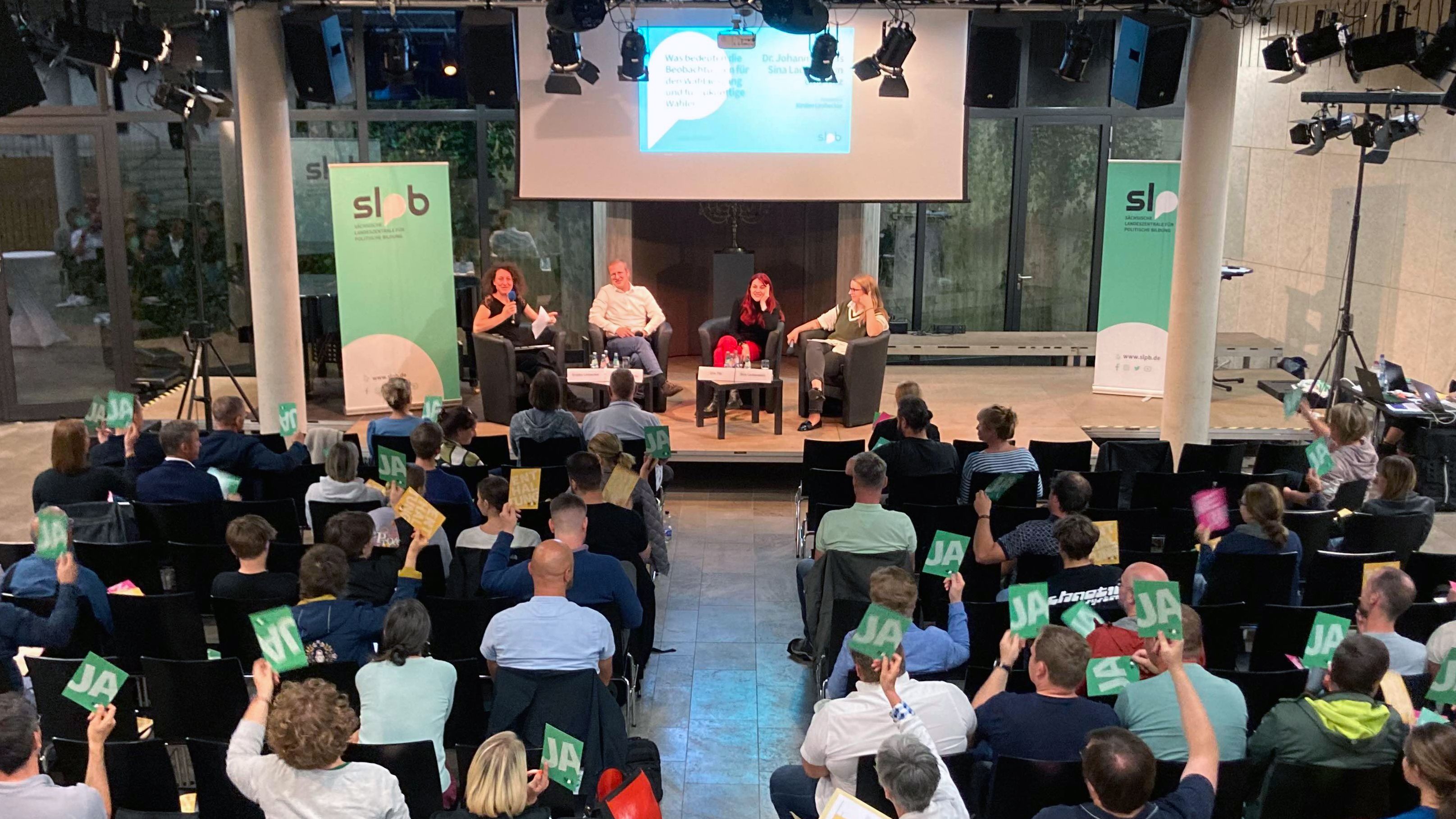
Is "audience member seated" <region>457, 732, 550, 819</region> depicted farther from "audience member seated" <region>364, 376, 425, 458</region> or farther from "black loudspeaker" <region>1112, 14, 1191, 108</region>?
"black loudspeaker" <region>1112, 14, 1191, 108</region>

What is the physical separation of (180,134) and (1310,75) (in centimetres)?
1050

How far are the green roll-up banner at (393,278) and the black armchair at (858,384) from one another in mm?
2982

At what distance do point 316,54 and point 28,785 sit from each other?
691 centimetres

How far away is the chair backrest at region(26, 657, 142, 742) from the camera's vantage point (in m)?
4.78

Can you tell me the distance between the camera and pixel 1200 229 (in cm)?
953

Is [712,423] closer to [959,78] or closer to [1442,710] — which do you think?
[959,78]

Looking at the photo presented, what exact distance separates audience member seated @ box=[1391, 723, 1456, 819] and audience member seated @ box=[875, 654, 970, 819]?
127 cm

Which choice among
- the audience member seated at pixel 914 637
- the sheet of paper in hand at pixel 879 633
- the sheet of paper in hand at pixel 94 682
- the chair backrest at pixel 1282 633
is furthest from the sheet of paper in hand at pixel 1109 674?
the sheet of paper in hand at pixel 94 682

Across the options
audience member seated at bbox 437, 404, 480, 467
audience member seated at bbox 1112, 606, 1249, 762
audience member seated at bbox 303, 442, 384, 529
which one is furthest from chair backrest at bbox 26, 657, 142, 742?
audience member seated at bbox 1112, 606, 1249, 762

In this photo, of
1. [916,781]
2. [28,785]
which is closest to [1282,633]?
[916,781]

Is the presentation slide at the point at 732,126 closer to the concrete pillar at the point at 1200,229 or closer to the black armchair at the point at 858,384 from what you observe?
the black armchair at the point at 858,384

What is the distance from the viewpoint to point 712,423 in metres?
10.5

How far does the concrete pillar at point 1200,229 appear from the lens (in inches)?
369

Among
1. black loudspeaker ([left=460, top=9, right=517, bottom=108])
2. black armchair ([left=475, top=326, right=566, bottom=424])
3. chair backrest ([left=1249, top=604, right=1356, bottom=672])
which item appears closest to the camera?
chair backrest ([left=1249, top=604, right=1356, bottom=672])
